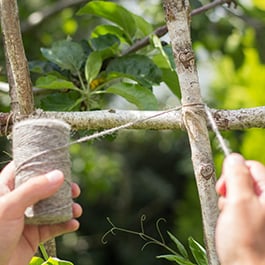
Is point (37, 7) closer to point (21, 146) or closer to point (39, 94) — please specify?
point (39, 94)

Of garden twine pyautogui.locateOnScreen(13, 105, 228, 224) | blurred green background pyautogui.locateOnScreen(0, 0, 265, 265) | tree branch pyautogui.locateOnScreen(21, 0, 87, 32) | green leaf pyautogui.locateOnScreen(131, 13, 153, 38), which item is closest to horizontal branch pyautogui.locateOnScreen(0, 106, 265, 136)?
garden twine pyautogui.locateOnScreen(13, 105, 228, 224)

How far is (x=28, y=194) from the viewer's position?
2.54 ft

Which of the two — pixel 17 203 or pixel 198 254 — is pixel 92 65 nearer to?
pixel 198 254

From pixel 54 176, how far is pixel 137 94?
44cm

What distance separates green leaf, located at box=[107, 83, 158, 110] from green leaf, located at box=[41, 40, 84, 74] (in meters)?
0.13

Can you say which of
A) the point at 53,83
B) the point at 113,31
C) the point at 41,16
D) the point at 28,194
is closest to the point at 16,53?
the point at 53,83

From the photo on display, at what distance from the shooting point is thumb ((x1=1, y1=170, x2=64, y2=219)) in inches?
30.5

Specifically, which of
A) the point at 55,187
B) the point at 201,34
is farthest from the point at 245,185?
the point at 201,34

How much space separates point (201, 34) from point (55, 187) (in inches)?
61.0

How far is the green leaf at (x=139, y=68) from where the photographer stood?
1.29m

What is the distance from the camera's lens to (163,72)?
134 cm

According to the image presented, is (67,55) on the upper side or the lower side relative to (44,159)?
upper

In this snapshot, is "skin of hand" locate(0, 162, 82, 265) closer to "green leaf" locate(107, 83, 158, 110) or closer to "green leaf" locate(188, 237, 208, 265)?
"green leaf" locate(188, 237, 208, 265)

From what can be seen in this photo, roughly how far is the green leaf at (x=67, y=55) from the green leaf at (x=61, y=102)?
7cm
